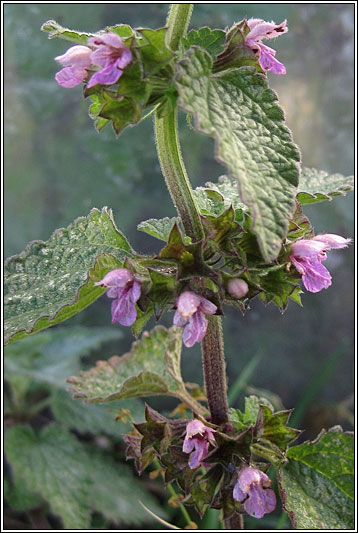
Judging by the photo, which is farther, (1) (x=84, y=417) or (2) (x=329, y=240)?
(1) (x=84, y=417)

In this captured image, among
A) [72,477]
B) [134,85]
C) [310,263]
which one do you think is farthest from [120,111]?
[72,477]

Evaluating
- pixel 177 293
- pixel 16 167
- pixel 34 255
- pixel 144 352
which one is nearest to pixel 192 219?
pixel 177 293

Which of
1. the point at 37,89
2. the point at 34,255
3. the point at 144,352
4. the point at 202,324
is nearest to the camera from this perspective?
the point at 202,324

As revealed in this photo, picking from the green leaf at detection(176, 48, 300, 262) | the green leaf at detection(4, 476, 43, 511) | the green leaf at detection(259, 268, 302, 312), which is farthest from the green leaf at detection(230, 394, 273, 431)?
the green leaf at detection(4, 476, 43, 511)

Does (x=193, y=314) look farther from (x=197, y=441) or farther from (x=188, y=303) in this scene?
(x=197, y=441)

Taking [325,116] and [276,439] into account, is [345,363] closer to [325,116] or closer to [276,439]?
[325,116]

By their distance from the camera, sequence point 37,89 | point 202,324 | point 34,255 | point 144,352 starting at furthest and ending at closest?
point 37,89 < point 144,352 < point 34,255 < point 202,324

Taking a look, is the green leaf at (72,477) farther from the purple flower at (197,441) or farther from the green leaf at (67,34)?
the green leaf at (67,34)
